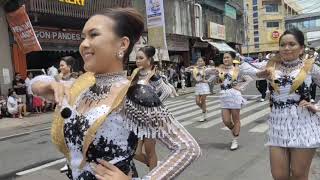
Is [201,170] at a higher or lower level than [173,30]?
lower

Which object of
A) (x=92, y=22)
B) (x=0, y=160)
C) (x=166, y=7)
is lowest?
(x=0, y=160)

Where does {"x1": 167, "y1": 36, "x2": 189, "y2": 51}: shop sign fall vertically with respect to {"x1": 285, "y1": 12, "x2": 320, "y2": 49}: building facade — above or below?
below

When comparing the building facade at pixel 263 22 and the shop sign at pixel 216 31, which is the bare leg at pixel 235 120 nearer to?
the shop sign at pixel 216 31

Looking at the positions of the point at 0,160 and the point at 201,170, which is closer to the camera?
the point at 201,170

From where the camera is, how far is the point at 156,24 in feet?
90.3

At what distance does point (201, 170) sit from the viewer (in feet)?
26.3

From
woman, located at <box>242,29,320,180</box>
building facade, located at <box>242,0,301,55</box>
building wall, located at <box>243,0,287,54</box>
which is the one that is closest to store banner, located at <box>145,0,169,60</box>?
woman, located at <box>242,29,320,180</box>

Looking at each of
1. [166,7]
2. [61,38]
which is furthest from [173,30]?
[61,38]

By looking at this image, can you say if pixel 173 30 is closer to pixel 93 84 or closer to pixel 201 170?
pixel 201 170

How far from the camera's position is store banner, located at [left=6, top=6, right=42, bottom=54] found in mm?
19788

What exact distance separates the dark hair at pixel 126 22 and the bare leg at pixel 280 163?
9.64ft

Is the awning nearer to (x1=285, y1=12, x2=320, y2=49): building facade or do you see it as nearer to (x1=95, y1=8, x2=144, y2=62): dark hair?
(x1=95, y1=8, x2=144, y2=62): dark hair

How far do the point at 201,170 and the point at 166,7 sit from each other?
1024 inches

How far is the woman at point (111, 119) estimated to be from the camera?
7.48 ft
